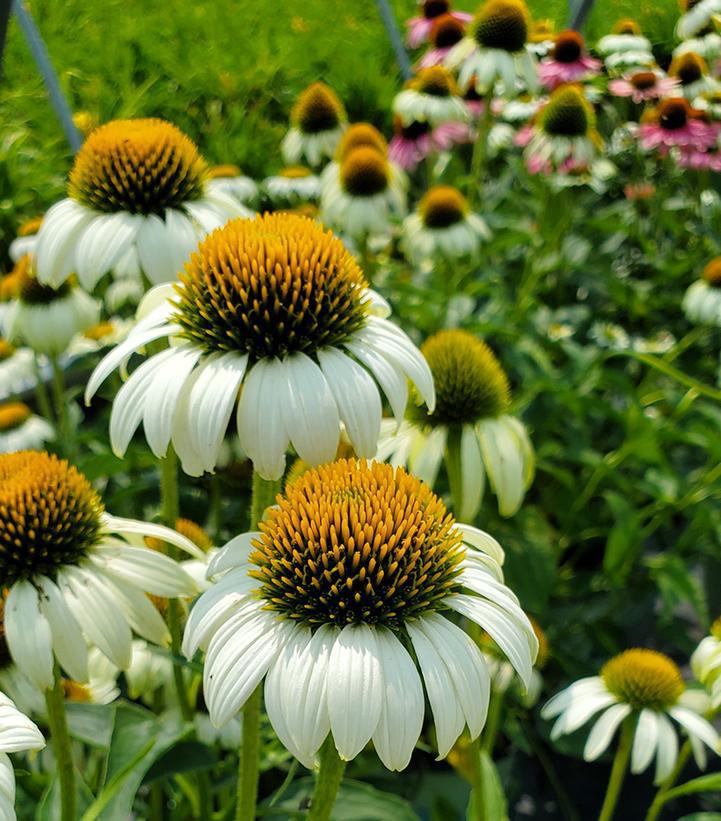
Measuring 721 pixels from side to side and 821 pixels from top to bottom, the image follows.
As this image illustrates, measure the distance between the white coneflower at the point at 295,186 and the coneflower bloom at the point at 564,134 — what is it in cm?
61

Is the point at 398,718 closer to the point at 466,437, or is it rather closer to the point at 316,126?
the point at 466,437

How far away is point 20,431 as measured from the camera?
1.66 metres

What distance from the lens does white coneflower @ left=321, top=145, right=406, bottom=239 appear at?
69.4 inches

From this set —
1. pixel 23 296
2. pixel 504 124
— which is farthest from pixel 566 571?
pixel 504 124

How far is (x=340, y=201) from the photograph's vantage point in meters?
1.81

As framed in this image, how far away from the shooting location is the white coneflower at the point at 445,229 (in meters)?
1.81

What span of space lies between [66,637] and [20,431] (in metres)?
1.08

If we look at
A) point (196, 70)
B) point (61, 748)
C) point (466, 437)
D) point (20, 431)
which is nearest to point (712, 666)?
point (466, 437)

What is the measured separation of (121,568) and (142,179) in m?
0.41

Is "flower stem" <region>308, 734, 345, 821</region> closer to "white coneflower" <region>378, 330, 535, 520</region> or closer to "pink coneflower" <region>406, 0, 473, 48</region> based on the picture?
"white coneflower" <region>378, 330, 535, 520</region>

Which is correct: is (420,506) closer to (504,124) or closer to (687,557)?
(687,557)

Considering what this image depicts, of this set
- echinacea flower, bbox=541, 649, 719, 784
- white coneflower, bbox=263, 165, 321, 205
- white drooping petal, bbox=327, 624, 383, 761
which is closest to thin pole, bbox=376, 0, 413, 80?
white coneflower, bbox=263, 165, 321, 205

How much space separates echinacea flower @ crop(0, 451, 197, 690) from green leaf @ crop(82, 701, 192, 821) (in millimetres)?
64

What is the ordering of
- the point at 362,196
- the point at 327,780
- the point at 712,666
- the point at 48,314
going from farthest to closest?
the point at 362,196 < the point at 48,314 < the point at 712,666 < the point at 327,780
